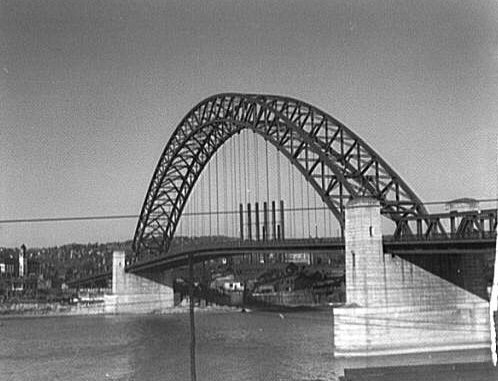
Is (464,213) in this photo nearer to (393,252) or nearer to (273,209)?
(393,252)

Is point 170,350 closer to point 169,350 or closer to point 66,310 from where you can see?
point 169,350

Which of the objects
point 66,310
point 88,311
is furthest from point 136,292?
point 66,310

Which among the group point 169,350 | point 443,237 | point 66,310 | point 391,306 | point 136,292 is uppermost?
point 443,237

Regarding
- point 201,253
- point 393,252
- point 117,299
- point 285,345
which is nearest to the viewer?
point 393,252

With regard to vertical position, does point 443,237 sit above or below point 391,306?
above

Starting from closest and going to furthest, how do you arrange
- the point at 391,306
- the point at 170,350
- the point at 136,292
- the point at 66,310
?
the point at 391,306 < the point at 170,350 < the point at 136,292 < the point at 66,310

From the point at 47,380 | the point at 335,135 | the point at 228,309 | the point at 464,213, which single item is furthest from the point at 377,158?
the point at 228,309

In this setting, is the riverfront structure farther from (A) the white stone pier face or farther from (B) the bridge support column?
(B) the bridge support column
